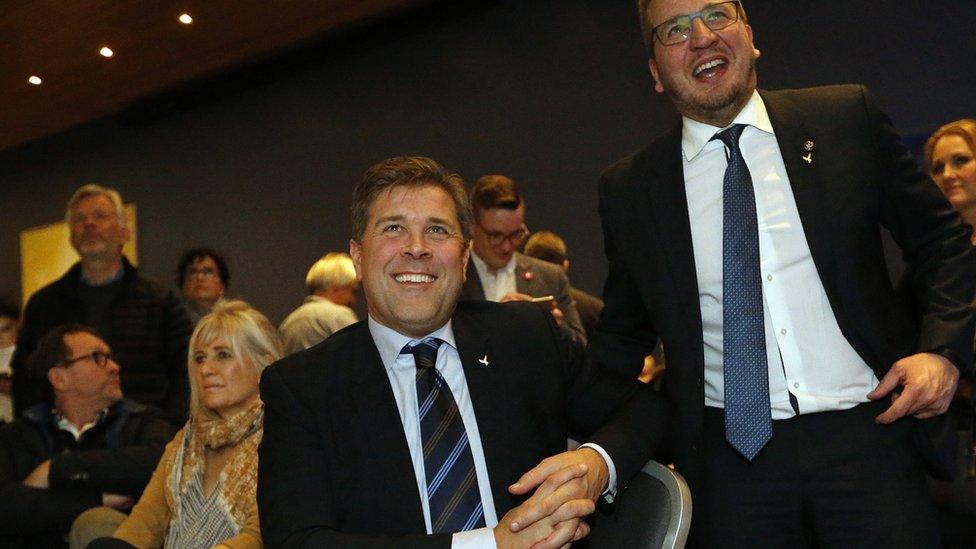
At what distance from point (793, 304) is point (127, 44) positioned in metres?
6.13

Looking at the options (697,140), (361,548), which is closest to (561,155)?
(697,140)

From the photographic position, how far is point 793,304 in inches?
83.3

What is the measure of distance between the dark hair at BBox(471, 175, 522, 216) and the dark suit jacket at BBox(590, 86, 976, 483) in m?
2.05

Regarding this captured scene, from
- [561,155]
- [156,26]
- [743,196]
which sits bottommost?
[743,196]

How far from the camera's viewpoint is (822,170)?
213 centimetres

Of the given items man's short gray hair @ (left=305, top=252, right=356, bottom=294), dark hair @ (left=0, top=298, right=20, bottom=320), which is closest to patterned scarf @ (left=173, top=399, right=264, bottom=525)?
man's short gray hair @ (left=305, top=252, right=356, bottom=294)

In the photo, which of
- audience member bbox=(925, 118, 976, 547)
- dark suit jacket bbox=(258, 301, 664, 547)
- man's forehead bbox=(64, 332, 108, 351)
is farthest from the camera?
man's forehead bbox=(64, 332, 108, 351)

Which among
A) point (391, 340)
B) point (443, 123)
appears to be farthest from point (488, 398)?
point (443, 123)

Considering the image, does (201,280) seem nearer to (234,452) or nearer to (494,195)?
(494,195)

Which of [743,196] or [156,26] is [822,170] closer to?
[743,196]

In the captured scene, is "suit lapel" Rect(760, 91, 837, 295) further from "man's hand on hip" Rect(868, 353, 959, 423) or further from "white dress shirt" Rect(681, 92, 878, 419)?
"man's hand on hip" Rect(868, 353, 959, 423)

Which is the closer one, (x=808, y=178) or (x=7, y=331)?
(x=808, y=178)

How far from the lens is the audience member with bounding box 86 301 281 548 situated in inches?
110

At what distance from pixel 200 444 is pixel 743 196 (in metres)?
1.61
